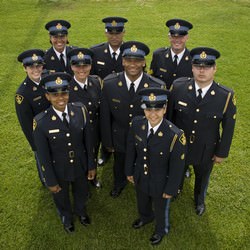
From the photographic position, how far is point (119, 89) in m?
4.20

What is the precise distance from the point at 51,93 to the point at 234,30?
10530mm

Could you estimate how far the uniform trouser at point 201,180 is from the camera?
4.39 m

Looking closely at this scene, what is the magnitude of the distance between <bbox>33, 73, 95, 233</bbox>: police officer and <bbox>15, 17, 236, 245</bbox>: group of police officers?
12mm

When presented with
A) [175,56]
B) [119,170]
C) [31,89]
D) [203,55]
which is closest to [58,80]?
[31,89]

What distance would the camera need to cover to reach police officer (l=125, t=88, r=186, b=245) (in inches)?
129

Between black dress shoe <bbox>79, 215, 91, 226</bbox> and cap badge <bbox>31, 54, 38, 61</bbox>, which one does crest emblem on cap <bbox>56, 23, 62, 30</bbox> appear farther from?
black dress shoe <bbox>79, 215, 91, 226</bbox>

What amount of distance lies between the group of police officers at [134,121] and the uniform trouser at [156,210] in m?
0.01

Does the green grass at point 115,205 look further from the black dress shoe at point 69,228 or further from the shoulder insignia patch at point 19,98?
the shoulder insignia patch at point 19,98

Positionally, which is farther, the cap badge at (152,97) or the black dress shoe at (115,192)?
the black dress shoe at (115,192)

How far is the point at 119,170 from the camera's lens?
16.5ft

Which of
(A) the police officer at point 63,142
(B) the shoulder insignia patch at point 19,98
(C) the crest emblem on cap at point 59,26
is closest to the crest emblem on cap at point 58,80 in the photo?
(A) the police officer at point 63,142

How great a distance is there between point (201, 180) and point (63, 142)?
2.25 m

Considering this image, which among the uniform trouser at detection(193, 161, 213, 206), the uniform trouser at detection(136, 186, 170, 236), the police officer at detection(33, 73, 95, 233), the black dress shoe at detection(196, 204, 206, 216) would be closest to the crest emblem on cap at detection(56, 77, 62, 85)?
the police officer at detection(33, 73, 95, 233)

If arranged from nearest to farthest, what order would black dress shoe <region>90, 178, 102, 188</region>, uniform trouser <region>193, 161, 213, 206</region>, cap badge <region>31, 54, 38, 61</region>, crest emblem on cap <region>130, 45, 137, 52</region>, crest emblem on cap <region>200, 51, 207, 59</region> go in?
1. crest emblem on cap <region>200, 51, 207, 59</region>
2. crest emblem on cap <region>130, 45, 137, 52</region>
3. cap badge <region>31, 54, 38, 61</region>
4. uniform trouser <region>193, 161, 213, 206</region>
5. black dress shoe <region>90, 178, 102, 188</region>
